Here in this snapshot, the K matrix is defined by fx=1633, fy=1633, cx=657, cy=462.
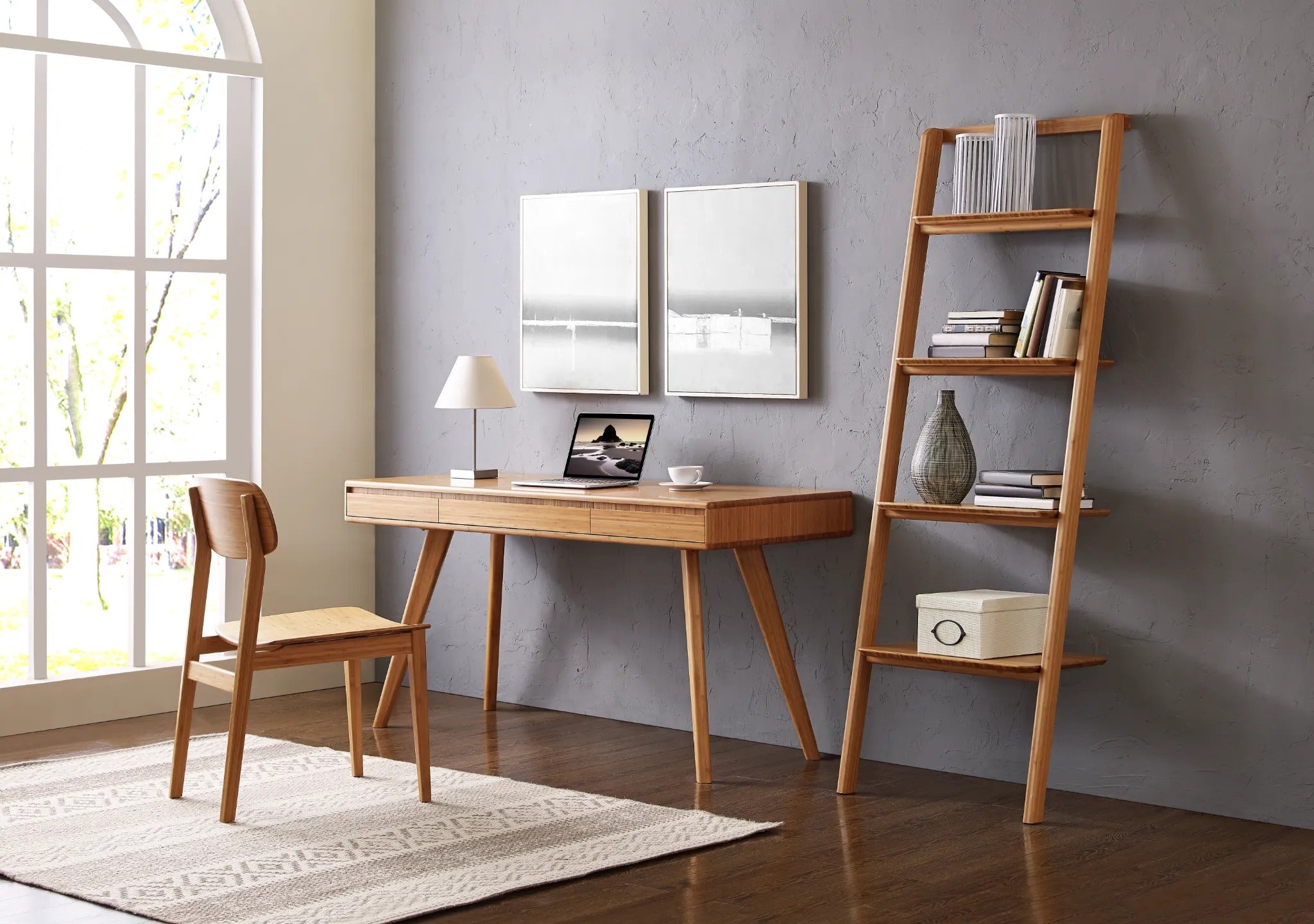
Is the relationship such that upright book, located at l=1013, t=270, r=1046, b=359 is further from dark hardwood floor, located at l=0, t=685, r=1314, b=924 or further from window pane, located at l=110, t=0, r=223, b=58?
window pane, located at l=110, t=0, r=223, b=58

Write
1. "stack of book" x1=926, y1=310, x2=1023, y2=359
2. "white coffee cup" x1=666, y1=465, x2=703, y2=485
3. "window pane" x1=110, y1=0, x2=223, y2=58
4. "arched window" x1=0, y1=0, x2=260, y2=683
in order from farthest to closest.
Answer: "window pane" x1=110, y1=0, x2=223, y2=58 < "arched window" x1=0, y1=0, x2=260, y2=683 < "white coffee cup" x1=666, y1=465, x2=703, y2=485 < "stack of book" x1=926, y1=310, x2=1023, y2=359

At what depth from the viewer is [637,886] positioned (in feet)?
11.1

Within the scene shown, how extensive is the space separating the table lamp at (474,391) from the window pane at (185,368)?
932mm

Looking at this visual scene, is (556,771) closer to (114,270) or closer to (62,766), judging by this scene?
(62,766)

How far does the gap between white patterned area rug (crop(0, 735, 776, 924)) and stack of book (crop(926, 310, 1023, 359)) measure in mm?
1297

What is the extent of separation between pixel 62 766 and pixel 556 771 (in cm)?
138

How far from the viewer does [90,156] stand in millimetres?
5238

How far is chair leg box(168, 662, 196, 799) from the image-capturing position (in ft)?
13.3

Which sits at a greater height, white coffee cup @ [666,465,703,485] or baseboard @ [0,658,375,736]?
white coffee cup @ [666,465,703,485]

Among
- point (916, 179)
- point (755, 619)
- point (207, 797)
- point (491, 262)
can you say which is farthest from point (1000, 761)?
point (491, 262)

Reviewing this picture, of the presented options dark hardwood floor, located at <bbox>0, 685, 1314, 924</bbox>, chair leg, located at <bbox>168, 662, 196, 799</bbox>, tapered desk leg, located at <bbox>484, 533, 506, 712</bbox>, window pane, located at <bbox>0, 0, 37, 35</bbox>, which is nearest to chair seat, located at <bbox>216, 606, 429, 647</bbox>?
chair leg, located at <bbox>168, 662, 196, 799</bbox>

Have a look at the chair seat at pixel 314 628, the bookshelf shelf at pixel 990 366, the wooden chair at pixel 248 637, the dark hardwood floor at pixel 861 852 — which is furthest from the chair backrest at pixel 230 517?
the bookshelf shelf at pixel 990 366

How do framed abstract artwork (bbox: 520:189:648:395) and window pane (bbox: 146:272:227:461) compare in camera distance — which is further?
window pane (bbox: 146:272:227:461)

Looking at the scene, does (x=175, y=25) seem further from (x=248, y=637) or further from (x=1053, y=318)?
(x=1053, y=318)
